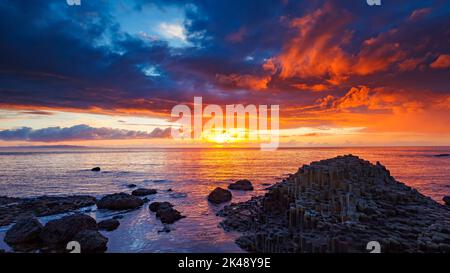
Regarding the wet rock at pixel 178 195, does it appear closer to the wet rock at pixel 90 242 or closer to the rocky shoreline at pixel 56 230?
the rocky shoreline at pixel 56 230

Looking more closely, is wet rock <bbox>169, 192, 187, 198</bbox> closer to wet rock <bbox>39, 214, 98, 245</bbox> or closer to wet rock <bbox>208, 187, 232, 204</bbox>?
wet rock <bbox>208, 187, 232, 204</bbox>

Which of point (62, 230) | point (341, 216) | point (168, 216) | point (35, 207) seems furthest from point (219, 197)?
point (35, 207)

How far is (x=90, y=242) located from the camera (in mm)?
15383

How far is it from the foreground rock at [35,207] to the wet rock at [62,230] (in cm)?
880

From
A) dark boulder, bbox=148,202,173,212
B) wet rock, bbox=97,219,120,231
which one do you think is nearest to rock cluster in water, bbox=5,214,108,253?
wet rock, bbox=97,219,120,231

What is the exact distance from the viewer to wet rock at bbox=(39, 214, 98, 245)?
16.6 m

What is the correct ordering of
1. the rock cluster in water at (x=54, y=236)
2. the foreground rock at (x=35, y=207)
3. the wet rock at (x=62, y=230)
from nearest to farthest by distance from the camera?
1. the rock cluster in water at (x=54, y=236)
2. the wet rock at (x=62, y=230)
3. the foreground rock at (x=35, y=207)

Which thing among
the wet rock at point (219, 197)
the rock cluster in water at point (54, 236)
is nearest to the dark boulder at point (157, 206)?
the wet rock at point (219, 197)

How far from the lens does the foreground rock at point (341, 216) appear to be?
46.2 feet

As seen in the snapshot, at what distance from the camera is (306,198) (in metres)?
20.3
